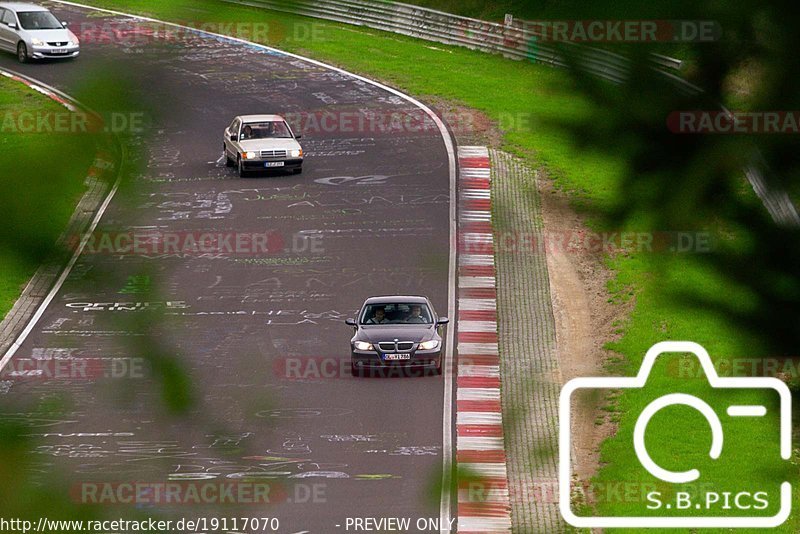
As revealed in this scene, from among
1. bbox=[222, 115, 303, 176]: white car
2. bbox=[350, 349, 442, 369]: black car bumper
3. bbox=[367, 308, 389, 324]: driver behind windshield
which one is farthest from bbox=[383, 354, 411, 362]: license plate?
bbox=[222, 115, 303, 176]: white car

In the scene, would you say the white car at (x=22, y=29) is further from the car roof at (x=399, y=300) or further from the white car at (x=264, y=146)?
the white car at (x=264, y=146)

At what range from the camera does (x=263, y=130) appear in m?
33.5

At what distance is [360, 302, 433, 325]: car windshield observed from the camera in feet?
72.9

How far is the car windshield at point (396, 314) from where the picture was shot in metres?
22.2

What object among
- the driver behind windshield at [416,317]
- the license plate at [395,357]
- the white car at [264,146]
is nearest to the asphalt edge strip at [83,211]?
the license plate at [395,357]

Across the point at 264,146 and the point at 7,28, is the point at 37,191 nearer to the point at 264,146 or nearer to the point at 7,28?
the point at 7,28

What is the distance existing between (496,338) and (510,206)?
73.4 feet

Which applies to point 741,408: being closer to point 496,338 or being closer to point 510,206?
point 510,206

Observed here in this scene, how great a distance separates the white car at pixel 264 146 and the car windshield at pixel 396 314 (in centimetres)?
1185

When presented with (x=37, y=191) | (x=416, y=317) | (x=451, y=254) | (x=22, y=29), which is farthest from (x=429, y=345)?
(x=37, y=191)

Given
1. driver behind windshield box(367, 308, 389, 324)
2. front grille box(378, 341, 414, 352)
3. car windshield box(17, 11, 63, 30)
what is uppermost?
car windshield box(17, 11, 63, 30)

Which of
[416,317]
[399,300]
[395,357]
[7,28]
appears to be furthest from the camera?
[399,300]

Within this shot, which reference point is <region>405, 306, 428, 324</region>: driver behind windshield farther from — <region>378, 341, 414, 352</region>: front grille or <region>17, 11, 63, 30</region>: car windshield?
<region>17, 11, 63, 30</region>: car windshield

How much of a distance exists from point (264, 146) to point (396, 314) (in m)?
12.5
